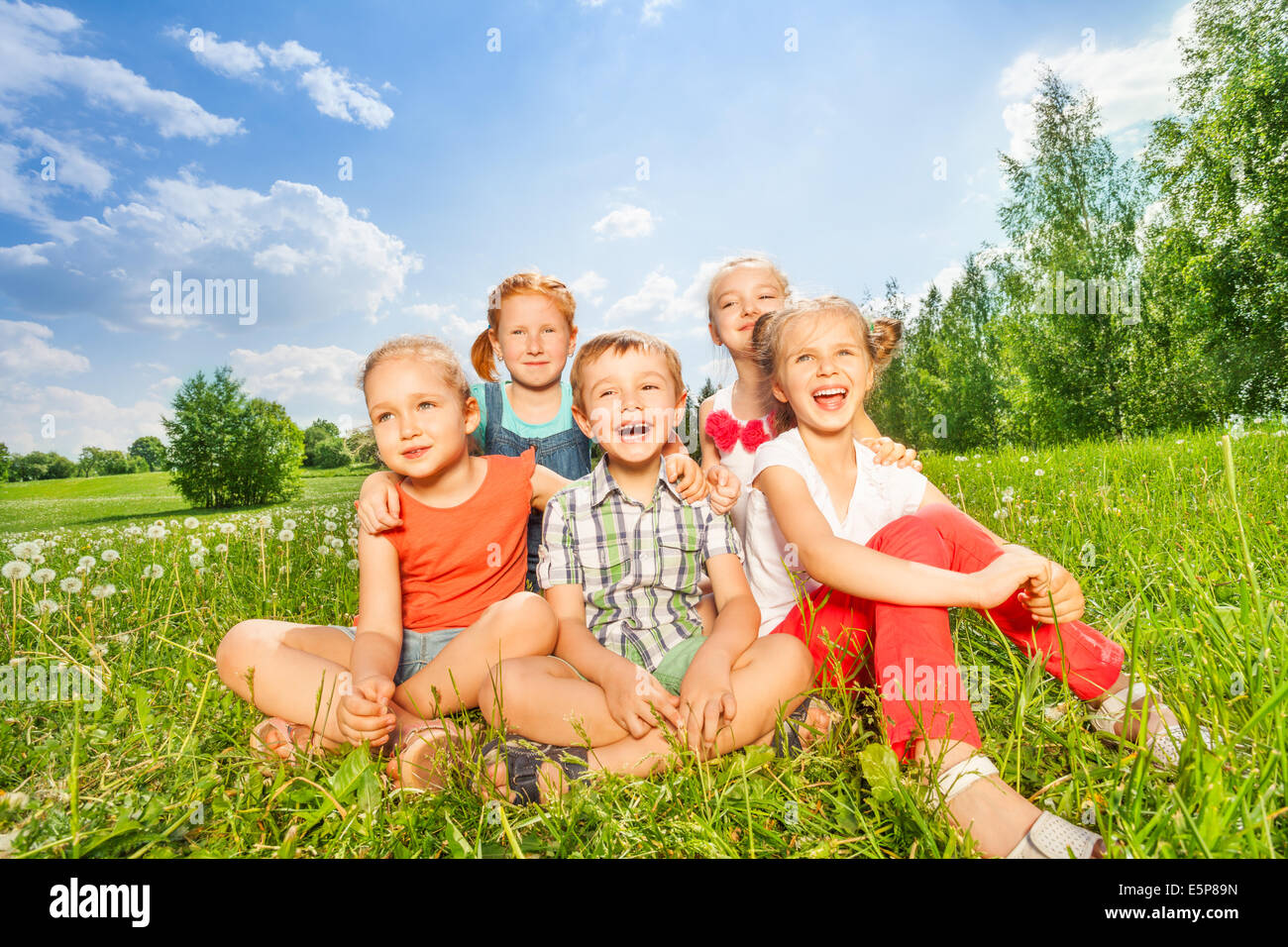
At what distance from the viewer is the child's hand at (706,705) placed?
1794 mm

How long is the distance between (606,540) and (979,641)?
139 cm

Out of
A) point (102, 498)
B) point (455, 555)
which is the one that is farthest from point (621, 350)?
point (102, 498)

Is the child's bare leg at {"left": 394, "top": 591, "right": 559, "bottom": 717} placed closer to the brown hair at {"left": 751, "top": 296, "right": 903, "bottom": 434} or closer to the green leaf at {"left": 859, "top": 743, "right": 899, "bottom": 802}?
the green leaf at {"left": 859, "top": 743, "right": 899, "bottom": 802}

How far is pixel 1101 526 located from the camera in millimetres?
3260

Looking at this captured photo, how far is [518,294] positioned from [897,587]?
2170mm

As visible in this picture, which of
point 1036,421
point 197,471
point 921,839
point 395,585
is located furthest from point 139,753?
point 197,471

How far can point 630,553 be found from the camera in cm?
238

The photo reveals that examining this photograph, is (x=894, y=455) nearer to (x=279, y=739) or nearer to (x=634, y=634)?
(x=634, y=634)

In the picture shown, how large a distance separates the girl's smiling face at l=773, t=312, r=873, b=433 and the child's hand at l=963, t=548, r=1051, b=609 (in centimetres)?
69

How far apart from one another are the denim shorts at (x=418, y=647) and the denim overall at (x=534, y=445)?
0.87m

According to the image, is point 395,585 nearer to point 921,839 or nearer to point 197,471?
point 921,839

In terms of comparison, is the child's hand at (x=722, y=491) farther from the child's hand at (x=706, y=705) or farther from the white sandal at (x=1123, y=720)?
the white sandal at (x=1123, y=720)

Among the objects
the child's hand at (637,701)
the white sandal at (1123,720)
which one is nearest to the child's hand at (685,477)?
the child's hand at (637,701)

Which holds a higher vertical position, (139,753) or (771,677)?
(771,677)
